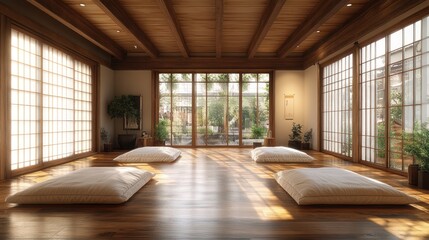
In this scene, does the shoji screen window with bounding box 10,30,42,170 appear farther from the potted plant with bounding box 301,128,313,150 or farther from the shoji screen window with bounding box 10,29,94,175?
the potted plant with bounding box 301,128,313,150

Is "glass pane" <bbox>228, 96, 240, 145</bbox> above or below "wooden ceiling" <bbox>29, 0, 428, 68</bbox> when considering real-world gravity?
below

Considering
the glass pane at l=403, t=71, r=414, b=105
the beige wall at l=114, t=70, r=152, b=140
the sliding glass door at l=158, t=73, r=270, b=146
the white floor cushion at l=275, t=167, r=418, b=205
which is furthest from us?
the sliding glass door at l=158, t=73, r=270, b=146

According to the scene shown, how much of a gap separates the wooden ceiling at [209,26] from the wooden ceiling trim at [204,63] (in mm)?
28

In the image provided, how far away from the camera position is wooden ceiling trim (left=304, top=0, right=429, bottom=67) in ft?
15.3

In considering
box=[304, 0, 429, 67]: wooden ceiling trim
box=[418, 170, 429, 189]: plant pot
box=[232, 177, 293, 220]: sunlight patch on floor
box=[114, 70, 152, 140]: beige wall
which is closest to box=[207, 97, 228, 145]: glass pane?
box=[114, 70, 152, 140]: beige wall

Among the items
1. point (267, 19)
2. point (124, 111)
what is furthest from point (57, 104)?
point (267, 19)

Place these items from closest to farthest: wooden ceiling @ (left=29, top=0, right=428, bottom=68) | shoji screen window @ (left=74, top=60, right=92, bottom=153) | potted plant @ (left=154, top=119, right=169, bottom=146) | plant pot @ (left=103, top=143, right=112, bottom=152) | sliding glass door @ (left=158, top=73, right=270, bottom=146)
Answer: wooden ceiling @ (left=29, top=0, right=428, bottom=68)
shoji screen window @ (left=74, top=60, right=92, bottom=153)
plant pot @ (left=103, top=143, right=112, bottom=152)
potted plant @ (left=154, top=119, right=169, bottom=146)
sliding glass door @ (left=158, top=73, right=270, bottom=146)

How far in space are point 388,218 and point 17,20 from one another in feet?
16.7

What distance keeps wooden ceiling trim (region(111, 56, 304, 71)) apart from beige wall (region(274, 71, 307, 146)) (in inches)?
10.9

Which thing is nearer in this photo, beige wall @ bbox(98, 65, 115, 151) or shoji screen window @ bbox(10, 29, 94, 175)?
shoji screen window @ bbox(10, 29, 94, 175)

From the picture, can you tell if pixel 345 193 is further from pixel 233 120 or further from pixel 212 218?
pixel 233 120

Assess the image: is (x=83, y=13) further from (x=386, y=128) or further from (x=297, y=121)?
(x=297, y=121)

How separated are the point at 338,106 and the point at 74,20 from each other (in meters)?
5.61

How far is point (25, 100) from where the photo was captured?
5.01m
